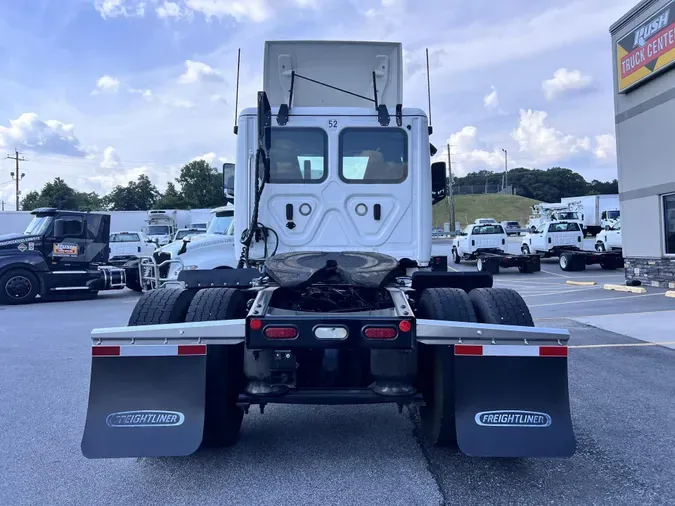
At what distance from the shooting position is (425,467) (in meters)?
3.93

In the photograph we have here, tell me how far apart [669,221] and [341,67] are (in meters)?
11.5

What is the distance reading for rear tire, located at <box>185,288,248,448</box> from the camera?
3.85 metres

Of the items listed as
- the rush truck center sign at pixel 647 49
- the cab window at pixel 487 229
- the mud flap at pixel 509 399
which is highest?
the rush truck center sign at pixel 647 49

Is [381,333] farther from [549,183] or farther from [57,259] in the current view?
[549,183]

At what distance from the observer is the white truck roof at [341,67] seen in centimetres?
644

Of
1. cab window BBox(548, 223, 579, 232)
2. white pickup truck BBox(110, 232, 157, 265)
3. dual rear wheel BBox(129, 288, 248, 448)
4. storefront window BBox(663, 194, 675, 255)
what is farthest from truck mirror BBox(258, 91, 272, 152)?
cab window BBox(548, 223, 579, 232)

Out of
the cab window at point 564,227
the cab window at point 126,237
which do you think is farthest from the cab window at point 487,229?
the cab window at point 126,237

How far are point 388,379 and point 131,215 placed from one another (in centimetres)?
4509

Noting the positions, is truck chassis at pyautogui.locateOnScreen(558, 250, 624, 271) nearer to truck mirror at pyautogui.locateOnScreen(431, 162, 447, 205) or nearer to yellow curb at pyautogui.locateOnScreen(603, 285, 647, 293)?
yellow curb at pyautogui.locateOnScreen(603, 285, 647, 293)

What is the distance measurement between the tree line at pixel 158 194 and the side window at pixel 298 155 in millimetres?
75581

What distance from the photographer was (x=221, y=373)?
386cm

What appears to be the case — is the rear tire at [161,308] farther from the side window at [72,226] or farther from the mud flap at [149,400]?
the side window at [72,226]

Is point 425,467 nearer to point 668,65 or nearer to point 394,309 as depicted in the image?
point 394,309

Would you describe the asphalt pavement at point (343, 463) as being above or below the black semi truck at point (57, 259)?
below
